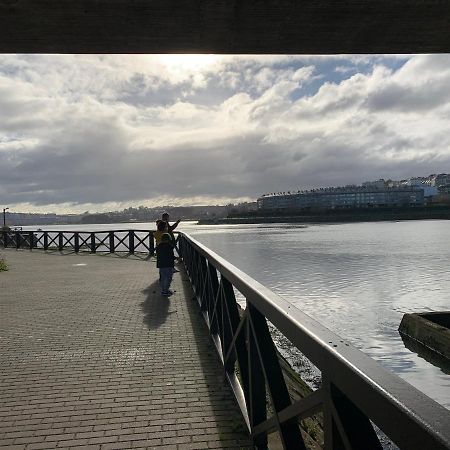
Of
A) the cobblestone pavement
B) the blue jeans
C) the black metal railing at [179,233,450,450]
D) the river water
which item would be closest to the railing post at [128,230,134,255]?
the river water

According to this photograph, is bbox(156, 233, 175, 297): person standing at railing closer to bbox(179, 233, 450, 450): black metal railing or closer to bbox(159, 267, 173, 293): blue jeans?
bbox(159, 267, 173, 293): blue jeans

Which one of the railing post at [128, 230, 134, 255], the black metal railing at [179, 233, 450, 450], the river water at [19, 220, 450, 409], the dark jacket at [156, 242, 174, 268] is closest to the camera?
the black metal railing at [179, 233, 450, 450]

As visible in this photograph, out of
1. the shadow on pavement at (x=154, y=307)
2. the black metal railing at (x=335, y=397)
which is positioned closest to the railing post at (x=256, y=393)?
the black metal railing at (x=335, y=397)

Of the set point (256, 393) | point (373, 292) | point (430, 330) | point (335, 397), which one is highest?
point (335, 397)

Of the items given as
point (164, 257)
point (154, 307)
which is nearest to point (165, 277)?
point (164, 257)

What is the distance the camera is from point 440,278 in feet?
93.6
